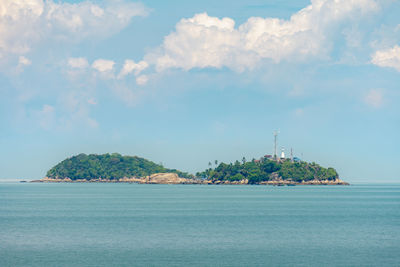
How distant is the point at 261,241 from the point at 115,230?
25.0m

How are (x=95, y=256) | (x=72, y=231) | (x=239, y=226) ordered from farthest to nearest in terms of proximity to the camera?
(x=239, y=226) < (x=72, y=231) < (x=95, y=256)

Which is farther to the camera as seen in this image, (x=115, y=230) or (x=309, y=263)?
(x=115, y=230)

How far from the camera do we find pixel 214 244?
239 ft

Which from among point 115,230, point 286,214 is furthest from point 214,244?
point 286,214

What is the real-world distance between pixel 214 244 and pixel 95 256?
16.7 meters

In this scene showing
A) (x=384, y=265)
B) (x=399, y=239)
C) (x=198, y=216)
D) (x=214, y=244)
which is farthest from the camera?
(x=198, y=216)

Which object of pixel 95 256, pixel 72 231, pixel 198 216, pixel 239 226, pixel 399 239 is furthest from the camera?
pixel 198 216

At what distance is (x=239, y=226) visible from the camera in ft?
314

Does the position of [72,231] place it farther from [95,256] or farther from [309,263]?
[309,263]

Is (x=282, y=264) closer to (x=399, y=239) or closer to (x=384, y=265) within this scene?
(x=384, y=265)

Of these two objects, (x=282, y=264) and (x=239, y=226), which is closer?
(x=282, y=264)

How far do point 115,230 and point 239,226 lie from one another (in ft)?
70.0

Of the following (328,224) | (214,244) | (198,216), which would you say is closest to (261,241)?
(214,244)

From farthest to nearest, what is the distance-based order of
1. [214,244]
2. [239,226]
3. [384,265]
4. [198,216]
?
[198,216]
[239,226]
[214,244]
[384,265]
